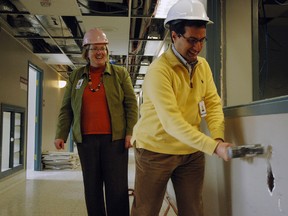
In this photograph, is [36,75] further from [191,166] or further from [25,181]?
[191,166]

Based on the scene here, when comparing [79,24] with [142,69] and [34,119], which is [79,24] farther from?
[142,69]

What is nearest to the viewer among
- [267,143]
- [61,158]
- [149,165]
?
[267,143]

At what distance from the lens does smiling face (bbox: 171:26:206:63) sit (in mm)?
1392

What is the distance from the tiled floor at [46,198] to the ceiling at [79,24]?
2212mm

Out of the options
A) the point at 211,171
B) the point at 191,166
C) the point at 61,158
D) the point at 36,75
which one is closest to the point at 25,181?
the point at 61,158

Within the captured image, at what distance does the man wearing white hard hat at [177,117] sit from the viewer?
4.50ft

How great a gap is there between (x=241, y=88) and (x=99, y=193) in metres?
1.16

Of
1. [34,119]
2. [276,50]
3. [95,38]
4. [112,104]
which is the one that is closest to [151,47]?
[276,50]

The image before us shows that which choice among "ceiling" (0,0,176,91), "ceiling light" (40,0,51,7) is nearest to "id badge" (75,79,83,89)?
"ceiling" (0,0,176,91)

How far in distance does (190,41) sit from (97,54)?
2.96 ft

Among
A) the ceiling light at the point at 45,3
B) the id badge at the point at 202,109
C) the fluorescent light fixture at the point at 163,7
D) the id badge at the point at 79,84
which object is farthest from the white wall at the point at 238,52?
the ceiling light at the point at 45,3

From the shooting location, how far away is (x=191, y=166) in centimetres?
155

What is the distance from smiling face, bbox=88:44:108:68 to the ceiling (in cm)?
152

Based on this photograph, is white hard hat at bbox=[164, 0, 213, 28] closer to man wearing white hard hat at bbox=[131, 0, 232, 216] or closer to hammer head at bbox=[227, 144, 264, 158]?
man wearing white hard hat at bbox=[131, 0, 232, 216]
